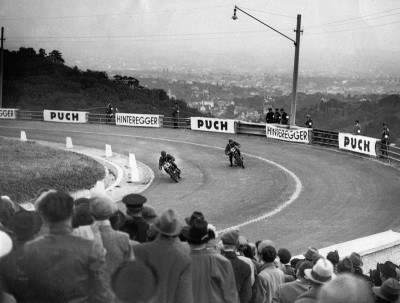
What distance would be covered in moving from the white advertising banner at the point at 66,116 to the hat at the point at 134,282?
45.8 meters

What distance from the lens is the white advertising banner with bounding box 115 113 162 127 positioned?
47.7m

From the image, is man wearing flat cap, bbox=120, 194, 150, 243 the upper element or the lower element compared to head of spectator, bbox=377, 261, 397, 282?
upper

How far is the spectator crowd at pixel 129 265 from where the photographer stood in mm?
5176

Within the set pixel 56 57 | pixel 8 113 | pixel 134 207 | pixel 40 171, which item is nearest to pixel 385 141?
pixel 40 171

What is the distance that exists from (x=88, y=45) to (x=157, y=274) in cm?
10040

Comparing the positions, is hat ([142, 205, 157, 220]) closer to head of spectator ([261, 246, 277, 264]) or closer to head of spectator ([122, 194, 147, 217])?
head of spectator ([122, 194, 147, 217])

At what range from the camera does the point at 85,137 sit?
4219 centimetres

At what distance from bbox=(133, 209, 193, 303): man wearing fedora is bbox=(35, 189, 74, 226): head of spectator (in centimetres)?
101

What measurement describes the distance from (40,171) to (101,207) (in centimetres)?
2084

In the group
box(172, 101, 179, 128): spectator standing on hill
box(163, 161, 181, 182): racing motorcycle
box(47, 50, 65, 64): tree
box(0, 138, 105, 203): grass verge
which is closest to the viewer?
box(0, 138, 105, 203): grass verge

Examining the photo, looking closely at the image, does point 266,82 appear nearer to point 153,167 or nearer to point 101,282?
point 153,167

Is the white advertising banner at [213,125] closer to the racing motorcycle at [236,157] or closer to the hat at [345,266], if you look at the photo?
the racing motorcycle at [236,157]

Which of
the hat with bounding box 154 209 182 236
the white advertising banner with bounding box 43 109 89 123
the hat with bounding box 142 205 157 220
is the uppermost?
the hat with bounding box 154 209 182 236

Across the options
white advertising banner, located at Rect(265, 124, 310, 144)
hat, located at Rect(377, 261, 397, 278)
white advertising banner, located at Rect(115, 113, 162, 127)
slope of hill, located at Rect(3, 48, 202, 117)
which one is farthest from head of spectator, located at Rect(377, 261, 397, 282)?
slope of hill, located at Rect(3, 48, 202, 117)
